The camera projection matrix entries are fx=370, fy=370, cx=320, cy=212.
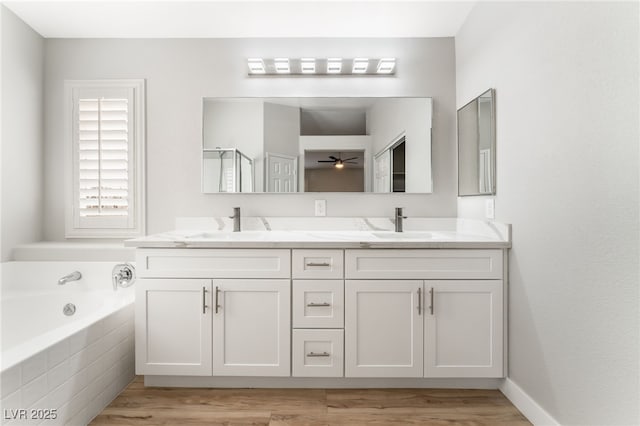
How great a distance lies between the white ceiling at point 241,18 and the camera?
2.27 meters

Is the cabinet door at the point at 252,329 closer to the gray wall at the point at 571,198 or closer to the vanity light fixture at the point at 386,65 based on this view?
the gray wall at the point at 571,198

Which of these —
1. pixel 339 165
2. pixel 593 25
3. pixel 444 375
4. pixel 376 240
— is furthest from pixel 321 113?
pixel 444 375

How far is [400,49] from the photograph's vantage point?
8.56 ft

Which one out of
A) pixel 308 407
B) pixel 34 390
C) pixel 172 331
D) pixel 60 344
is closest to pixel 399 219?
pixel 308 407

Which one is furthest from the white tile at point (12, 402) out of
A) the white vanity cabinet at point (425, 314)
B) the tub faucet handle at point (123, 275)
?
the white vanity cabinet at point (425, 314)

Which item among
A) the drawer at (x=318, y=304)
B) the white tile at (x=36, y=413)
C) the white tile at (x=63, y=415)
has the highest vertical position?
the drawer at (x=318, y=304)

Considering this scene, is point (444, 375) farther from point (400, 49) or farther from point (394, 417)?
point (400, 49)

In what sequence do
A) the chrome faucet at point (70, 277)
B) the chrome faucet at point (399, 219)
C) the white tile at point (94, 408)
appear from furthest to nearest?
the chrome faucet at point (399, 219), the chrome faucet at point (70, 277), the white tile at point (94, 408)

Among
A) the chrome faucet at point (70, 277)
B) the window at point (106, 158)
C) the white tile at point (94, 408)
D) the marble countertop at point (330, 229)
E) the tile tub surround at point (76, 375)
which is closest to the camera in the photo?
the tile tub surround at point (76, 375)

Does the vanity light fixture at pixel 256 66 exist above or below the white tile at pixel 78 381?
above

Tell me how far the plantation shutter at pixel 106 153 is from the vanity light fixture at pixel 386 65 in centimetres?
175

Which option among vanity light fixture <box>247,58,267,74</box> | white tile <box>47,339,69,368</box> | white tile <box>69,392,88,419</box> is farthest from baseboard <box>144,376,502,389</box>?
vanity light fixture <box>247,58,267,74</box>

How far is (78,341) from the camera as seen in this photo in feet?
5.46

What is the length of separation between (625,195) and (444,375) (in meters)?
1.23
